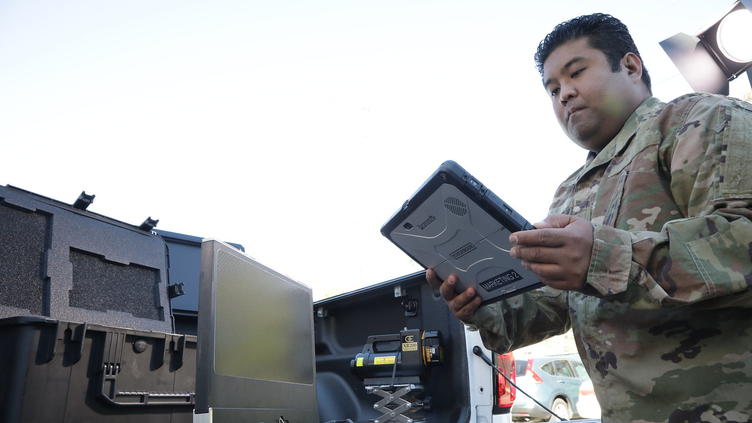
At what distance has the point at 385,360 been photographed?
2.85 metres

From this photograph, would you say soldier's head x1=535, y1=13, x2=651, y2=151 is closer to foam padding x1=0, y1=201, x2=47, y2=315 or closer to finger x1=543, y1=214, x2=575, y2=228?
finger x1=543, y1=214, x2=575, y2=228

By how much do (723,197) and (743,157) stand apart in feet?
0.33

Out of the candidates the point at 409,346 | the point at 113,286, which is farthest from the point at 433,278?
the point at 113,286

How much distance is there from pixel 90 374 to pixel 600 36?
198 centimetres

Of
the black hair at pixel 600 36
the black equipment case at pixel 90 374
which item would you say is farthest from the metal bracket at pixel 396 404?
the black hair at pixel 600 36

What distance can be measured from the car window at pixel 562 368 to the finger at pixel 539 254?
9211 mm

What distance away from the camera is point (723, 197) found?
1072mm

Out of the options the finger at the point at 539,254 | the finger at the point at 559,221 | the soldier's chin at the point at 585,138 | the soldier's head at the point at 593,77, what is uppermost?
the soldier's head at the point at 593,77

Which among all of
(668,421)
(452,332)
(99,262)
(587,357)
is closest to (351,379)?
(452,332)

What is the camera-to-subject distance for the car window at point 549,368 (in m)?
9.27

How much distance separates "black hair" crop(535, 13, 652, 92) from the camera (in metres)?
1.65

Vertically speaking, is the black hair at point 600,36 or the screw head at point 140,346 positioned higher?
the black hair at point 600,36

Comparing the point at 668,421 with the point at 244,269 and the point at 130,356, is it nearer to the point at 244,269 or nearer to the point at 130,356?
the point at 244,269

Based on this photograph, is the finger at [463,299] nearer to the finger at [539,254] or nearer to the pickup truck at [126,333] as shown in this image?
the finger at [539,254]
